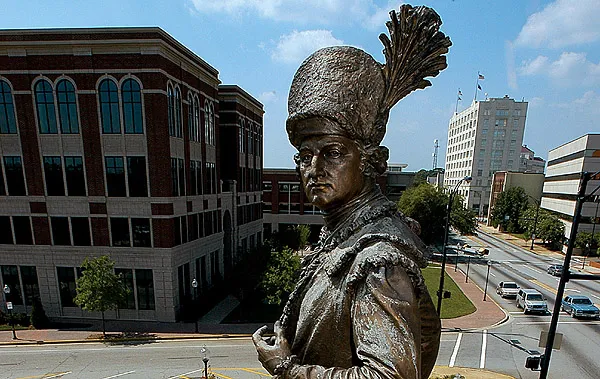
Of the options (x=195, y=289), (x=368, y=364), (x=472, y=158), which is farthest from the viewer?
(x=472, y=158)

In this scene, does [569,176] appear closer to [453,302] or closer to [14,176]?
[453,302]

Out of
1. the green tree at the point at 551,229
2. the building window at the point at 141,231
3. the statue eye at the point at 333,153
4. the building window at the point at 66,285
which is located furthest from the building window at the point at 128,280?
the green tree at the point at 551,229

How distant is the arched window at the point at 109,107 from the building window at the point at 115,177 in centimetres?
186

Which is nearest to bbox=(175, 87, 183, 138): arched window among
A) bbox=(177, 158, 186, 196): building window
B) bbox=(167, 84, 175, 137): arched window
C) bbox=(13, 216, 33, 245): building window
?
bbox=(167, 84, 175, 137): arched window

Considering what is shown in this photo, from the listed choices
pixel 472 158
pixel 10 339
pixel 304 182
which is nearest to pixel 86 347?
pixel 10 339

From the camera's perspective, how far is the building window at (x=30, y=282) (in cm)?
2153

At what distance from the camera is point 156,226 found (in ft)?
66.1

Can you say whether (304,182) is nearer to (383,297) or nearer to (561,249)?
(383,297)

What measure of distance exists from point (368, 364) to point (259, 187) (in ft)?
119

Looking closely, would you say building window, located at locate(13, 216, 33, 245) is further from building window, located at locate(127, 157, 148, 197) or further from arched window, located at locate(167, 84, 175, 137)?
arched window, located at locate(167, 84, 175, 137)

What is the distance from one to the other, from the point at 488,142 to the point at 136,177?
77.2 m

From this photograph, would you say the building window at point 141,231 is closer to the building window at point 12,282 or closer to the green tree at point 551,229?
the building window at point 12,282

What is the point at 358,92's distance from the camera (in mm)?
2312

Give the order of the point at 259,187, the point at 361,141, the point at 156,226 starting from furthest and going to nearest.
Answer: the point at 259,187 → the point at 156,226 → the point at 361,141
